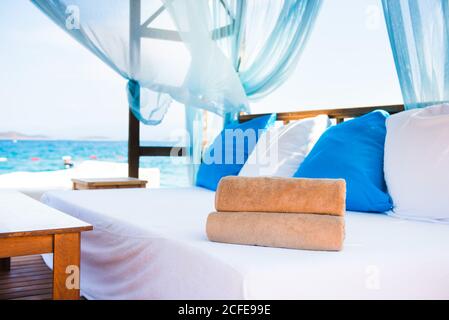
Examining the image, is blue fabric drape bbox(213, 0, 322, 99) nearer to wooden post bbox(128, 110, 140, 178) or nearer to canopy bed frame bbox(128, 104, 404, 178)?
canopy bed frame bbox(128, 104, 404, 178)

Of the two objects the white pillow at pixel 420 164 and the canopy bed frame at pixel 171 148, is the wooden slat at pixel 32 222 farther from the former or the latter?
the canopy bed frame at pixel 171 148

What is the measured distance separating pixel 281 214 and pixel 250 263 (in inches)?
8.7

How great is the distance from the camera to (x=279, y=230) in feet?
4.06

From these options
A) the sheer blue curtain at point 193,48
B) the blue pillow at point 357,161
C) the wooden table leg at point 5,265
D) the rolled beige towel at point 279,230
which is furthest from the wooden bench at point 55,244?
the sheer blue curtain at point 193,48

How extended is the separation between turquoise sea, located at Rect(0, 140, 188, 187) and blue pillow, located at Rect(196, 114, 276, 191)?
31.4 feet

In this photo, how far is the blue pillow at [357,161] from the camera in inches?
74.1

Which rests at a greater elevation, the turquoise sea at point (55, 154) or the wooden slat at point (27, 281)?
the turquoise sea at point (55, 154)

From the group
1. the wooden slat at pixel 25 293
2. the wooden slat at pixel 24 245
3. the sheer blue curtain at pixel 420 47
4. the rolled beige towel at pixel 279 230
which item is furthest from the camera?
the wooden slat at pixel 25 293

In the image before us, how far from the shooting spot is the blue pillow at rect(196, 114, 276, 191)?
2.79 meters

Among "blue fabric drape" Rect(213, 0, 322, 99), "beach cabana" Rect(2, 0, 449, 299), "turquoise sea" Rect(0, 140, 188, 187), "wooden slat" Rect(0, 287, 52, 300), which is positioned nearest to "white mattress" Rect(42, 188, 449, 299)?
"beach cabana" Rect(2, 0, 449, 299)

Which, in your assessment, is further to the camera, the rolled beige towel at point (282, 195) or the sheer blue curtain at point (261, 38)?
the sheer blue curtain at point (261, 38)

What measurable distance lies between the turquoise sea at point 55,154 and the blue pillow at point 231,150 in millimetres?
9564

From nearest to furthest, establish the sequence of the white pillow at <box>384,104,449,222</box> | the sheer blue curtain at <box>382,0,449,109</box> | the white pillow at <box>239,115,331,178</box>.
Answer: the white pillow at <box>384,104,449,222</box>, the sheer blue curtain at <box>382,0,449,109</box>, the white pillow at <box>239,115,331,178</box>

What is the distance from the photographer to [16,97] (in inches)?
501
